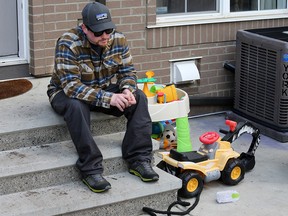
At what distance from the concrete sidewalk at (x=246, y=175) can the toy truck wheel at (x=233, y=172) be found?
5 cm

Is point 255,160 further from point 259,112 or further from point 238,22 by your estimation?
point 238,22

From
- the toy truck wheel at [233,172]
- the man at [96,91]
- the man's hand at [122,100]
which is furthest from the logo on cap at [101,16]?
the toy truck wheel at [233,172]

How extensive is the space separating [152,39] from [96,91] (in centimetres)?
193

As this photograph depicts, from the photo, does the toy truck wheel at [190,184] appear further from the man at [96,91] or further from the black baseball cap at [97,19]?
the black baseball cap at [97,19]

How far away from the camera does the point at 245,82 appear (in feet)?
23.4

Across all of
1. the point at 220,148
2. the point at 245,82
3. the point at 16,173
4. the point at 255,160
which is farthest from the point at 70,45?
the point at 245,82

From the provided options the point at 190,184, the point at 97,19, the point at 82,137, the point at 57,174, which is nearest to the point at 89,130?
the point at 82,137

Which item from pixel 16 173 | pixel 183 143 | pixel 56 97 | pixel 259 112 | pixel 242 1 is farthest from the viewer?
pixel 242 1

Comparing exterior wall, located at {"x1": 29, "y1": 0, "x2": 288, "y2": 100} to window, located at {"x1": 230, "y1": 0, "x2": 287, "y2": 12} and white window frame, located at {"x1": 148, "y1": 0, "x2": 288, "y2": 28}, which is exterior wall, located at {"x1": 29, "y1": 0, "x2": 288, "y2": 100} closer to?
white window frame, located at {"x1": 148, "y1": 0, "x2": 288, "y2": 28}

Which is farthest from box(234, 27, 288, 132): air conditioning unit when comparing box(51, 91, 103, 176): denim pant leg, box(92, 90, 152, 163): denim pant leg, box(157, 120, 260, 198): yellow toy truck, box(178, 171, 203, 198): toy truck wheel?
box(51, 91, 103, 176): denim pant leg

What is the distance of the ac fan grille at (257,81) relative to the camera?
6.79m

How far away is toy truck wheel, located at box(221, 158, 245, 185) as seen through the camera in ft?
18.3

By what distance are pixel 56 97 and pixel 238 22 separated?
9.02 ft

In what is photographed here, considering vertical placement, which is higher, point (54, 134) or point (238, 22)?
point (238, 22)
